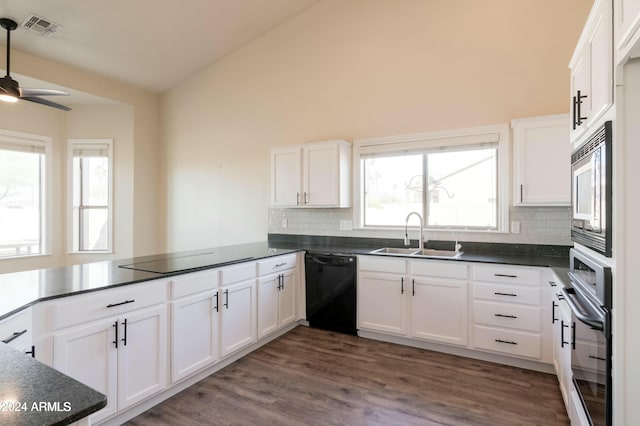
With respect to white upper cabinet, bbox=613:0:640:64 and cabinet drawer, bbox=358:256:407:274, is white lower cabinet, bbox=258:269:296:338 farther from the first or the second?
white upper cabinet, bbox=613:0:640:64

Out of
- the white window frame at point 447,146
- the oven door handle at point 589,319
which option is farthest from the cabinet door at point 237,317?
the oven door handle at point 589,319

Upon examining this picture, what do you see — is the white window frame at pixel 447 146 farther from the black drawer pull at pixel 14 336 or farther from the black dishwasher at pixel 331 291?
the black drawer pull at pixel 14 336

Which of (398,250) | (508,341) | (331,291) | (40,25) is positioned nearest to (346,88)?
(398,250)

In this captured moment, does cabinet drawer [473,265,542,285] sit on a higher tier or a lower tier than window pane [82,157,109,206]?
lower

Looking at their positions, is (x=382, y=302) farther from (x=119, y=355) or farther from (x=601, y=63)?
(x=601, y=63)

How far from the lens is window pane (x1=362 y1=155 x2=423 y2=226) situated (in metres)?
3.98

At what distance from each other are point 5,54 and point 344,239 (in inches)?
169

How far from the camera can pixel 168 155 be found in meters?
5.66

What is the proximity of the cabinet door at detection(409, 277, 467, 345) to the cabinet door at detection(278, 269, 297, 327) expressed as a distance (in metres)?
1.25

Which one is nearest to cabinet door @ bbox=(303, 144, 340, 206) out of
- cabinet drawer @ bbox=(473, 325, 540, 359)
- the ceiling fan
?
cabinet drawer @ bbox=(473, 325, 540, 359)

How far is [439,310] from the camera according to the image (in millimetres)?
3219

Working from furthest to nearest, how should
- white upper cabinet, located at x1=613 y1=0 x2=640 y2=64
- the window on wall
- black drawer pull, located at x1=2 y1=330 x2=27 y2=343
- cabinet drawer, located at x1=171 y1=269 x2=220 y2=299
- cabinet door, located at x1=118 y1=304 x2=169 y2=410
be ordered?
the window on wall
cabinet drawer, located at x1=171 y1=269 x2=220 y2=299
cabinet door, located at x1=118 y1=304 x2=169 y2=410
black drawer pull, located at x1=2 y1=330 x2=27 y2=343
white upper cabinet, located at x1=613 y1=0 x2=640 y2=64

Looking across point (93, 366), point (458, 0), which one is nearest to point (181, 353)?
point (93, 366)

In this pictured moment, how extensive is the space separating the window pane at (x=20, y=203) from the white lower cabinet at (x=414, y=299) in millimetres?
4650
